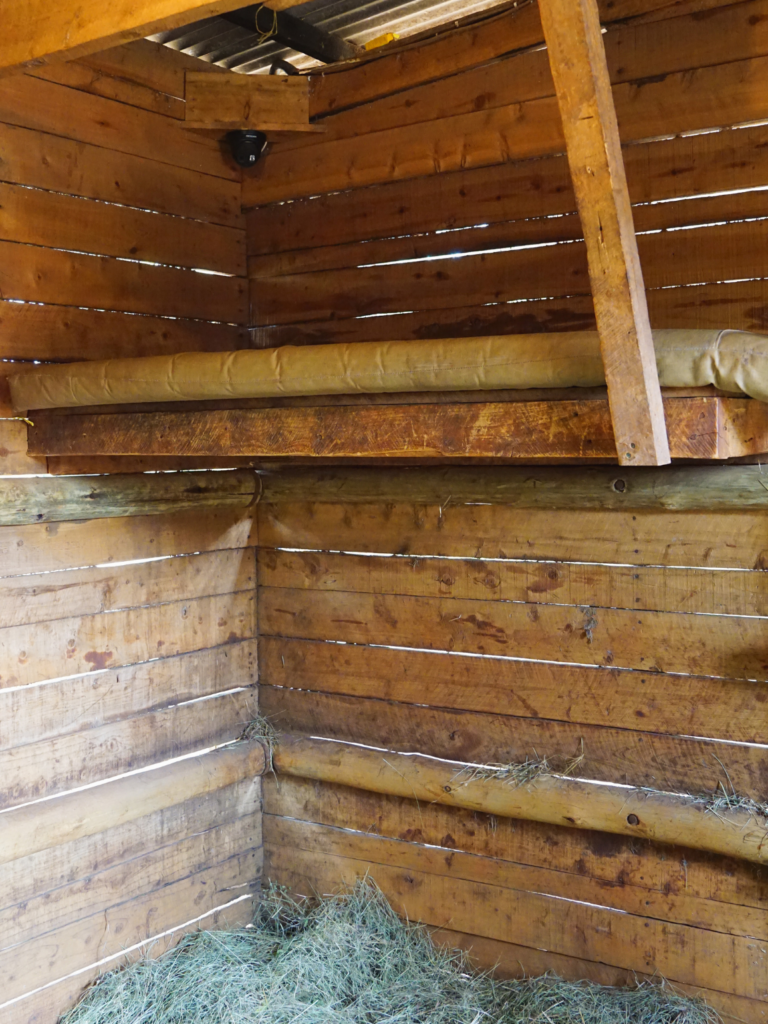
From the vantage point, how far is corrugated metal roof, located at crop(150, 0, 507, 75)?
3.13 meters

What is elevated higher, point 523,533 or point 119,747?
point 523,533

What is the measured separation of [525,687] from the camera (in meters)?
2.97

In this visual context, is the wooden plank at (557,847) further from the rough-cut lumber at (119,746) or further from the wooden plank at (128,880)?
the rough-cut lumber at (119,746)

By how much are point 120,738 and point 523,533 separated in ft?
4.52

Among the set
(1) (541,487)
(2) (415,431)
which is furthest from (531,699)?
(2) (415,431)

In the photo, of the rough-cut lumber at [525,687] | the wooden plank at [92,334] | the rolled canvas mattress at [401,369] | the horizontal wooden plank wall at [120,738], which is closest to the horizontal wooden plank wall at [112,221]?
the wooden plank at [92,334]

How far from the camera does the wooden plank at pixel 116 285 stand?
109 inches

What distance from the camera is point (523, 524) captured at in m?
2.96

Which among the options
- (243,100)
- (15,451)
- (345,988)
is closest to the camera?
(15,451)

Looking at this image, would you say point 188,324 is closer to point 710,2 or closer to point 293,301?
point 293,301

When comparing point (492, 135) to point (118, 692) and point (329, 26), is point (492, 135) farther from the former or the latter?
point (118, 692)

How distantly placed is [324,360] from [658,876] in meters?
1.74

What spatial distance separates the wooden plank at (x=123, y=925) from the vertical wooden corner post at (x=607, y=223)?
2.15 m

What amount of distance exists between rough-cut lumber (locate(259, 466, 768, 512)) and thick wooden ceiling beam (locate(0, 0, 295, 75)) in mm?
1414
